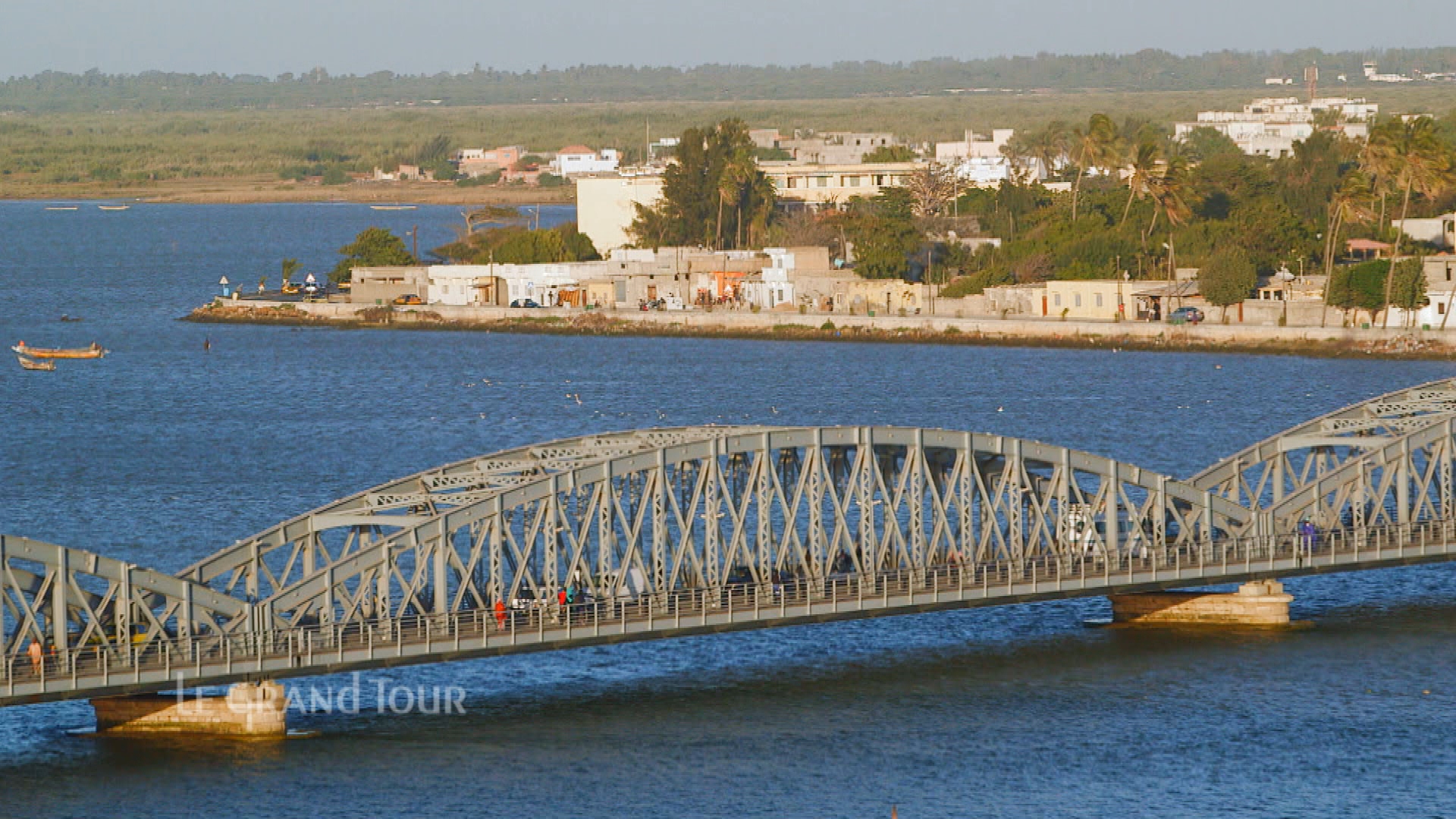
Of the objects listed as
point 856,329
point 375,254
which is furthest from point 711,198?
point 856,329

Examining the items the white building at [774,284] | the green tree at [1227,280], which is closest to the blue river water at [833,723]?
the green tree at [1227,280]

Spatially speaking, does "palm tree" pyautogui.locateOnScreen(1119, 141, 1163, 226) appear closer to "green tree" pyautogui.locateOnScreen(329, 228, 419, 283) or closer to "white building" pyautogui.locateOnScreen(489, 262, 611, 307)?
"white building" pyautogui.locateOnScreen(489, 262, 611, 307)

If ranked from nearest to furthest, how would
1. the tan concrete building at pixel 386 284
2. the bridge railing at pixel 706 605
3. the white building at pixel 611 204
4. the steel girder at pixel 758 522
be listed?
1. the bridge railing at pixel 706 605
2. the steel girder at pixel 758 522
3. the tan concrete building at pixel 386 284
4. the white building at pixel 611 204

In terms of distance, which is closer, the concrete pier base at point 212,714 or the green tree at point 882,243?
the concrete pier base at point 212,714

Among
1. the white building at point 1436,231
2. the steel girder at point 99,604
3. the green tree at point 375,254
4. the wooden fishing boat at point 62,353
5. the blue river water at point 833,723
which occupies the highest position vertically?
the white building at point 1436,231

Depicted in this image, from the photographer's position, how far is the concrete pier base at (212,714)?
47.6 m

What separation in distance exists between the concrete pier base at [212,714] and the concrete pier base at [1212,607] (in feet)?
63.7

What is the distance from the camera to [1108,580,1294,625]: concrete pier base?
188 feet

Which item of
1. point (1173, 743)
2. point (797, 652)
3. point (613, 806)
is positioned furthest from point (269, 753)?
point (1173, 743)

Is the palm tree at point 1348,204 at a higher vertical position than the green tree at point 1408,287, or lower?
higher

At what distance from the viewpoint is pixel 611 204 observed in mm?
176250

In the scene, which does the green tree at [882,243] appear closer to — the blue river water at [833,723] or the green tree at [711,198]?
the green tree at [711,198]

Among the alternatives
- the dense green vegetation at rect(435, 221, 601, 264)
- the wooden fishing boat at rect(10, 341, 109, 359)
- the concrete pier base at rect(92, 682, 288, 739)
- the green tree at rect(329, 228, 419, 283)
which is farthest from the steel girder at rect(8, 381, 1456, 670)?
the green tree at rect(329, 228, 419, 283)

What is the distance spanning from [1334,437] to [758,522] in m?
15.3
